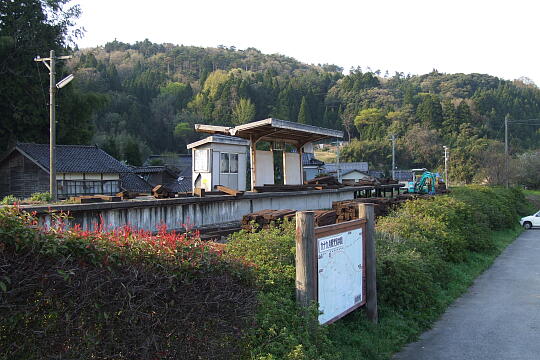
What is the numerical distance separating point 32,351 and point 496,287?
11637 millimetres

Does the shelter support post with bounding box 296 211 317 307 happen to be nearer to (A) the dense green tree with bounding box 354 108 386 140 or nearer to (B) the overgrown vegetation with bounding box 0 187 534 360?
(B) the overgrown vegetation with bounding box 0 187 534 360

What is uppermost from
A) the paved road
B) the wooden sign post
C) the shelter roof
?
the shelter roof

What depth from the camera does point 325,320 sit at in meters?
6.21

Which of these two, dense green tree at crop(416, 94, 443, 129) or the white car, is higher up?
dense green tree at crop(416, 94, 443, 129)

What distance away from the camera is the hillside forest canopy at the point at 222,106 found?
36.5 m

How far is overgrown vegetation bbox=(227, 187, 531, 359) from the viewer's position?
17.0 ft

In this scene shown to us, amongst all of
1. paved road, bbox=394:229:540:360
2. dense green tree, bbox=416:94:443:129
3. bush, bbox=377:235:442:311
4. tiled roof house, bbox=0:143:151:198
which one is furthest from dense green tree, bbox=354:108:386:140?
bush, bbox=377:235:442:311

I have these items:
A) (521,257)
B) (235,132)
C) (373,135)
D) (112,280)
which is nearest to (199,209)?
(235,132)

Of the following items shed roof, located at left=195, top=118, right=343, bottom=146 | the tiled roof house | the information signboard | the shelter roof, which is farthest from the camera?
the tiled roof house

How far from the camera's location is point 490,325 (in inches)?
346

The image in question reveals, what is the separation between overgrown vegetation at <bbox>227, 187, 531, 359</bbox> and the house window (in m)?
6.30

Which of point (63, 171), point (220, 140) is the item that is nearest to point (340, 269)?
point (220, 140)

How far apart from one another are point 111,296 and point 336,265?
3847mm

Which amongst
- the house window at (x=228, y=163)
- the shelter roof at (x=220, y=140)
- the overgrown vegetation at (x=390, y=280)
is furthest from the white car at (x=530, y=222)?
the house window at (x=228, y=163)
